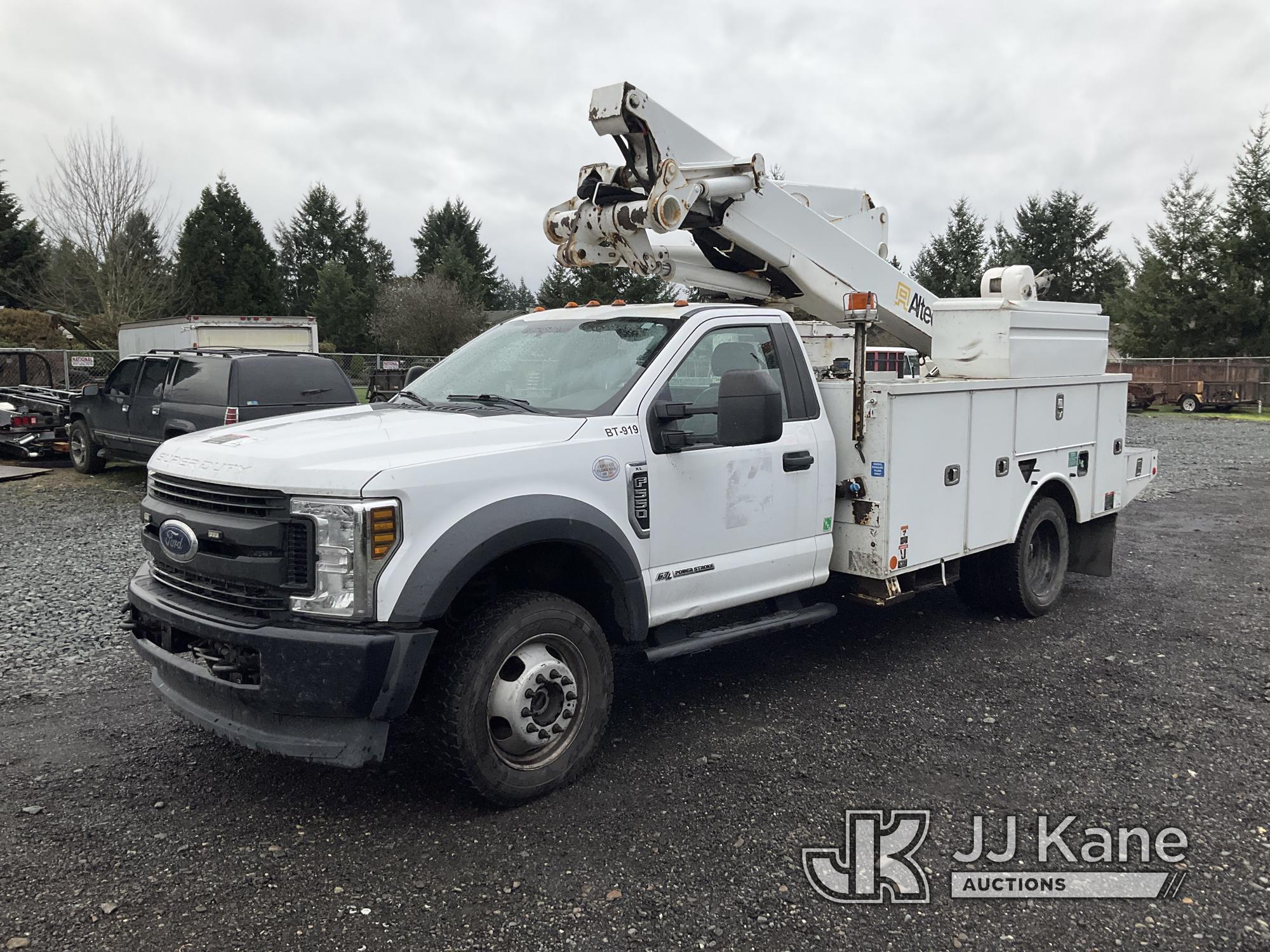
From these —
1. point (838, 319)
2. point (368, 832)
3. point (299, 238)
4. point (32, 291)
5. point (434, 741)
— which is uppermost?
point (299, 238)

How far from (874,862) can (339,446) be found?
260 cm

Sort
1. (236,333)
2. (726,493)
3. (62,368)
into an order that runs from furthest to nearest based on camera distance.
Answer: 1. (62,368)
2. (236,333)
3. (726,493)

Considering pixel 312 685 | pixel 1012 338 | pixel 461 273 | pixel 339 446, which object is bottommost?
pixel 312 685

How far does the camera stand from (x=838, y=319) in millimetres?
6641

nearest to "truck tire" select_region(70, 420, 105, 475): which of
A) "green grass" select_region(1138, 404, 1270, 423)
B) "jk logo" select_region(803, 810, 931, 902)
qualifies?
"jk logo" select_region(803, 810, 931, 902)

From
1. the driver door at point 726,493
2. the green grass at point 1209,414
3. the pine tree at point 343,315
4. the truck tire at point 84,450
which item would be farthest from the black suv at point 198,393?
the pine tree at point 343,315

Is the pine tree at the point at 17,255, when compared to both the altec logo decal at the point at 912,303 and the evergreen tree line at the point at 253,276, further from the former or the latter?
the altec logo decal at the point at 912,303

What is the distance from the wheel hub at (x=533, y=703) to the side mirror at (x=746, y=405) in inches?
49.0

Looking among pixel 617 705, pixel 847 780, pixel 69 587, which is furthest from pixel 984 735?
pixel 69 587

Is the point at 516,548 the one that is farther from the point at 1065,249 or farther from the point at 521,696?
the point at 1065,249

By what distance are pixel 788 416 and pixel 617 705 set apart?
1.79m

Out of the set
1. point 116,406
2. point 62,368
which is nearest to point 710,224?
point 116,406

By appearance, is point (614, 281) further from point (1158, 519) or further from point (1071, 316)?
point (1071, 316)

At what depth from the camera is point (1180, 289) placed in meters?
41.2
